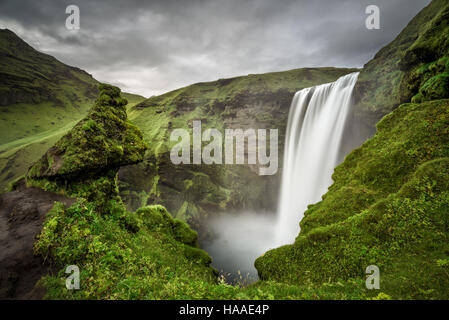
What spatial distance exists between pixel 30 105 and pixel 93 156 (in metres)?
106

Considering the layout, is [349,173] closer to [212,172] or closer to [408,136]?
[408,136]

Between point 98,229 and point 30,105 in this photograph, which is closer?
point 98,229

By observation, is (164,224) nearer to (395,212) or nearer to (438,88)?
(395,212)

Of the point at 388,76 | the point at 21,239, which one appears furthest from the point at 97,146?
the point at 388,76

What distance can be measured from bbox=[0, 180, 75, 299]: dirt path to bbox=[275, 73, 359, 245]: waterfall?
2791 centimetres

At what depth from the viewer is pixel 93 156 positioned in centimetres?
775

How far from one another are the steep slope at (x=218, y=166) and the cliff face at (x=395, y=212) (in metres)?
36.0

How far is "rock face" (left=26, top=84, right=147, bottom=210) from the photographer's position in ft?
23.1

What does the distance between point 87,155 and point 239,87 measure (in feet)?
173

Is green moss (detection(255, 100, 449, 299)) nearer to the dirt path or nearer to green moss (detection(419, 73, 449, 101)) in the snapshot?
green moss (detection(419, 73, 449, 101))

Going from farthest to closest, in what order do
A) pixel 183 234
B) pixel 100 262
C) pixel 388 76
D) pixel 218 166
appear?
1. pixel 218 166
2. pixel 388 76
3. pixel 183 234
4. pixel 100 262

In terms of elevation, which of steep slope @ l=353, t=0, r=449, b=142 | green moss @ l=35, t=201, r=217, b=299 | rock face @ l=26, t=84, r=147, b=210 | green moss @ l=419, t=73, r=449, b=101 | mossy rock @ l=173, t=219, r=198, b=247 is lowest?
mossy rock @ l=173, t=219, r=198, b=247

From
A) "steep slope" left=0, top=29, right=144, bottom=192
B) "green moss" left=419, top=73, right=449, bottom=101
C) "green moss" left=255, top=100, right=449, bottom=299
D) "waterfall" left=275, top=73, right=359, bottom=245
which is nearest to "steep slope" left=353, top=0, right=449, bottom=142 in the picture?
"waterfall" left=275, top=73, right=359, bottom=245

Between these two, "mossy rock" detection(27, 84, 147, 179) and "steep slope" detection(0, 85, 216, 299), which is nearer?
"steep slope" detection(0, 85, 216, 299)
